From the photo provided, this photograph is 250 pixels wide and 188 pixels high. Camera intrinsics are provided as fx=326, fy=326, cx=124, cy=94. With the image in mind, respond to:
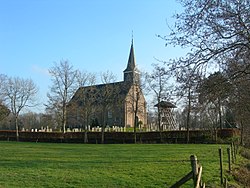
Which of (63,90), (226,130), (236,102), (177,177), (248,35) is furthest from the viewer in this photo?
(63,90)

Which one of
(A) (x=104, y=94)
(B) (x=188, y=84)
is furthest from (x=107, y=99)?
(B) (x=188, y=84)

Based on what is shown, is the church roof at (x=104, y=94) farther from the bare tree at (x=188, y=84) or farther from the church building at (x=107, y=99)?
the bare tree at (x=188, y=84)

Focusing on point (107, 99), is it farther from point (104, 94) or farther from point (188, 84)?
point (188, 84)

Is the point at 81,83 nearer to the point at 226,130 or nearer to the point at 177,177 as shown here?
the point at 226,130

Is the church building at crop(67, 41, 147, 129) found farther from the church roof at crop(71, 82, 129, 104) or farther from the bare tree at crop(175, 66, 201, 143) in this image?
the bare tree at crop(175, 66, 201, 143)

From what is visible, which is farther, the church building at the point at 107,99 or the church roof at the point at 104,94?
the church roof at the point at 104,94

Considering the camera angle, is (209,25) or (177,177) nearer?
(209,25)

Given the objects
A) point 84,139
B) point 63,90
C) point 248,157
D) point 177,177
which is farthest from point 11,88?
point 177,177

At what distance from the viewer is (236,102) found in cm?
1280

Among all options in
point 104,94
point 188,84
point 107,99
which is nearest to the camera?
point 188,84

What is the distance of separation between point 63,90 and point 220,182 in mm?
47371

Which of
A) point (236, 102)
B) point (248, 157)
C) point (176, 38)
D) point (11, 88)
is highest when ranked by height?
point (11, 88)

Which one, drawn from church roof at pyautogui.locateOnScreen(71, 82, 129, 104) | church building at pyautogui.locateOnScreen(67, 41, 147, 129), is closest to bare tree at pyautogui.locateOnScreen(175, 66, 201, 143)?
church building at pyautogui.locateOnScreen(67, 41, 147, 129)

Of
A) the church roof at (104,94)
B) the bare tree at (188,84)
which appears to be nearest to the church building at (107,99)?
the church roof at (104,94)
